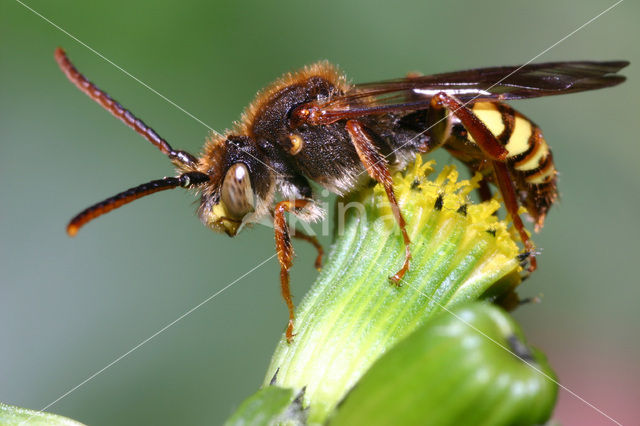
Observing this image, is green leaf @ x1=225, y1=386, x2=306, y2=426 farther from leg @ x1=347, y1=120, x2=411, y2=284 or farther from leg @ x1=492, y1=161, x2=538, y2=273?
leg @ x1=492, y1=161, x2=538, y2=273

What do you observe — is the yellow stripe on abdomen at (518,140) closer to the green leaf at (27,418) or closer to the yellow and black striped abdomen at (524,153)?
the yellow and black striped abdomen at (524,153)

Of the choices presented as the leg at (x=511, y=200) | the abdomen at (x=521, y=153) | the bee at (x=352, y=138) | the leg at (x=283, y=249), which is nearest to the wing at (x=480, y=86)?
the bee at (x=352, y=138)

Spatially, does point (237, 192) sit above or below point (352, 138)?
below

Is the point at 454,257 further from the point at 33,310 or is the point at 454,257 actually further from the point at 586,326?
the point at 33,310

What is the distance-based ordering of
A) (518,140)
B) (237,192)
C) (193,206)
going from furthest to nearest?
(193,206)
(518,140)
(237,192)

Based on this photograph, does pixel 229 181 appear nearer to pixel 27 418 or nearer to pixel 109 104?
pixel 109 104

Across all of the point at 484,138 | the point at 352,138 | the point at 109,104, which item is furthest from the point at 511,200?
the point at 109,104
